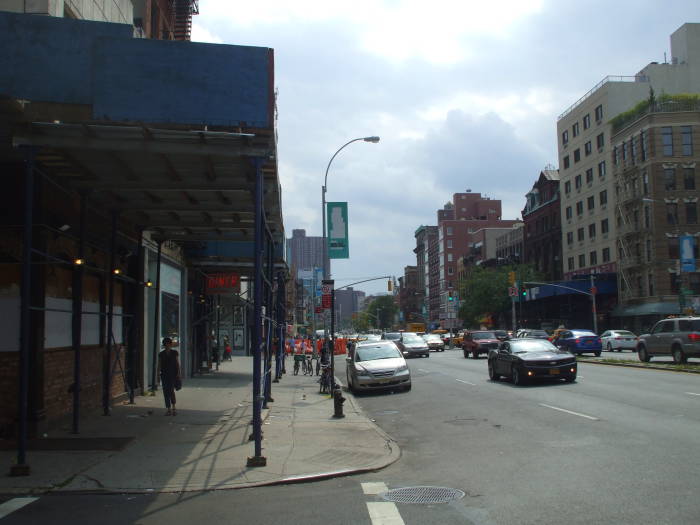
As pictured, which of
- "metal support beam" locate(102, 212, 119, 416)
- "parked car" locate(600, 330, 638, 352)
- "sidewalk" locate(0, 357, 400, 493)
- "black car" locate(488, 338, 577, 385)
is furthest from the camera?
"parked car" locate(600, 330, 638, 352)

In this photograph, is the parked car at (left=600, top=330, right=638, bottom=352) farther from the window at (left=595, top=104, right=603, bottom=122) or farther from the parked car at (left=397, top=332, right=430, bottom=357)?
the window at (left=595, top=104, right=603, bottom=122)

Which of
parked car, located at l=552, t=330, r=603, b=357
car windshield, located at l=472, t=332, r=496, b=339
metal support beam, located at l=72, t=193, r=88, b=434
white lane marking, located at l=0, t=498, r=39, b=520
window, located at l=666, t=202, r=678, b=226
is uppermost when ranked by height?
window, located at l=666, t=202, r=678, b=226

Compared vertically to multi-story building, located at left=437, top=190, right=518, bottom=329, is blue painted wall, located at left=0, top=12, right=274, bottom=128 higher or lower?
lower

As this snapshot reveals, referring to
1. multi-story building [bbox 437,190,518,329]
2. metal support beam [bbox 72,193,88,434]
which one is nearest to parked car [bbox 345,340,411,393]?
metal support beam [bbox 72,193,88,434]

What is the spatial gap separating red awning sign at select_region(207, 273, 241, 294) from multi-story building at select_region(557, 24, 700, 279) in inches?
1718

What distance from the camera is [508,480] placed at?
8109 mm

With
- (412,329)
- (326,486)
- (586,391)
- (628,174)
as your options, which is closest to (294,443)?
(326,486)

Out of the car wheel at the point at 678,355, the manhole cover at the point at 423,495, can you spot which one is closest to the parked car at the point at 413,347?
the car wheel at the point at 678,355

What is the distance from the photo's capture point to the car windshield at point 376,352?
2175 cm

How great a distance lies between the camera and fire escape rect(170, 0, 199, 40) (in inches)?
1071

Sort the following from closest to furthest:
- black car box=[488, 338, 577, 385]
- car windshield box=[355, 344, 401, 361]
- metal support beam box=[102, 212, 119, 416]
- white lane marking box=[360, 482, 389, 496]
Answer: white lane marking box=[360, 482, 389, 496] → metal support beam box=[102, 212, 119, 416] → black car box=[488, 338, 577, 385] → car windshield box=[355, 344, 401, 361]

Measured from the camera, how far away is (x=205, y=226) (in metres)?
15.6

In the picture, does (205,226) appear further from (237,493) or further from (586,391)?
(586,391)

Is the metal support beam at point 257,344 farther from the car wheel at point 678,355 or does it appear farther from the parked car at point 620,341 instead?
the parked car at point 620,341
